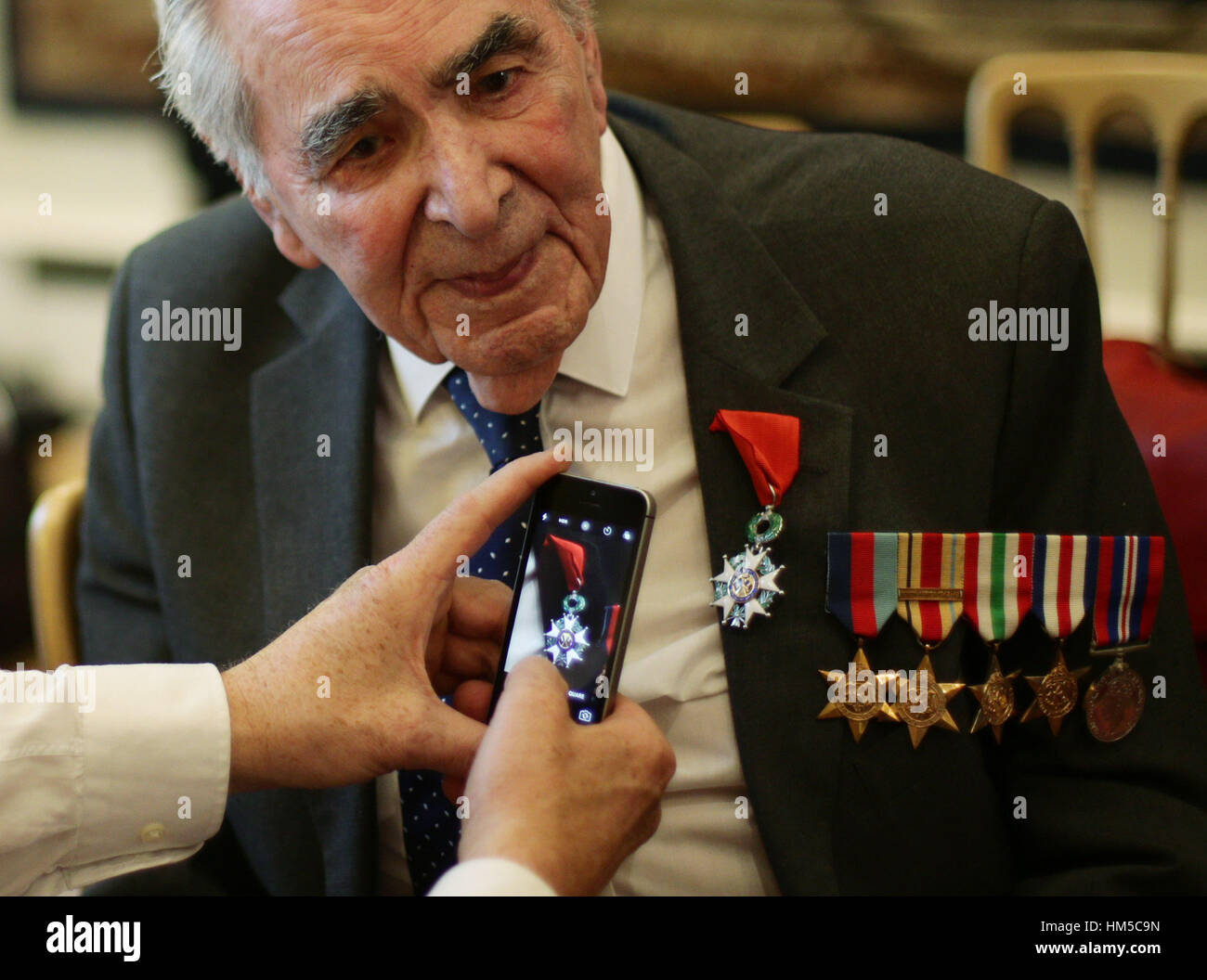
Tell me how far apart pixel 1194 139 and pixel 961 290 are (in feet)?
4.89

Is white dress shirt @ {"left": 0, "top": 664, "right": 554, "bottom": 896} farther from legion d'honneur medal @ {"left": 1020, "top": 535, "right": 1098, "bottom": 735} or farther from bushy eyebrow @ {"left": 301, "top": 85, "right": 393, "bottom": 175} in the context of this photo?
legion d'honneur medal @ {"left": 1020, "top": 535, "right": 1098, "bottom": 735}

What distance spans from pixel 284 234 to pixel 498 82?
0.29 metres

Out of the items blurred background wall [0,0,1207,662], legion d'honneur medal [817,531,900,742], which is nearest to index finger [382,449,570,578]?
legion d'honneur medal [817,531,900,742]

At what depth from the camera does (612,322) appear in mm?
1094

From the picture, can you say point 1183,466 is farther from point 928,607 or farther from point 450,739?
point 450,739

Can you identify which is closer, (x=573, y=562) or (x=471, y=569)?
(x=573, y=562)

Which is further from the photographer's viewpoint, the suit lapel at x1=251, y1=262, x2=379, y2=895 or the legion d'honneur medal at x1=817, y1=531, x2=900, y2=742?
the suit lapel at x1=251, y1=262, x2=379, y2=895

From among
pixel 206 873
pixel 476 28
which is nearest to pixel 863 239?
pixel 476 28

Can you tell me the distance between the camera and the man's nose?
0.91 meters

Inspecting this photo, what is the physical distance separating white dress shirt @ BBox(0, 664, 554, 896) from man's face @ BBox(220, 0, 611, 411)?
14.1 inches

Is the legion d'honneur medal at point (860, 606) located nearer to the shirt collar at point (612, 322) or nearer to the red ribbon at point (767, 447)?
the red ribbon at point (767, 447)
